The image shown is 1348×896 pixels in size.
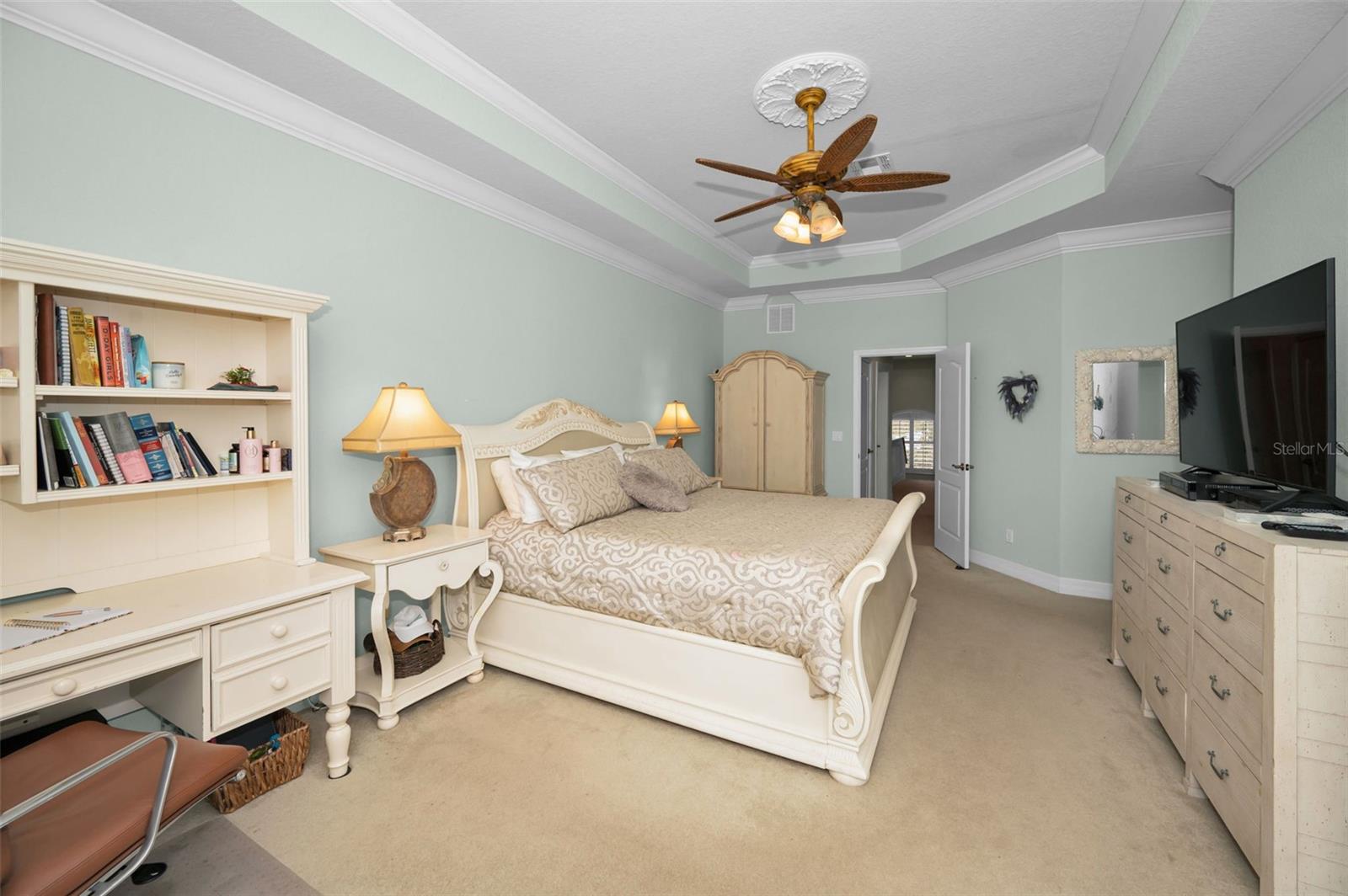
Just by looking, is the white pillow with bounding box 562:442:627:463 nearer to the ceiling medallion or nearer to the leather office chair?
the ceiling medallion

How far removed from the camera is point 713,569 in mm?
2418

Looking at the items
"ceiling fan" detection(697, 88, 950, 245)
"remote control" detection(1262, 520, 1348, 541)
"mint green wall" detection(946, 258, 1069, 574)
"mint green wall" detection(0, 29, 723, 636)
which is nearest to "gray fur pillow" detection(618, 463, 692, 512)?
"mint green wall" detection(0, 29, 723, 636)

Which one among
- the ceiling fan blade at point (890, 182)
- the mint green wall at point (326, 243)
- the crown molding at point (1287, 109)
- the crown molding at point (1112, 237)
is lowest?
the mint green wall at point (326, 243)

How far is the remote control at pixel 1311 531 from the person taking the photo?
5.01 ft

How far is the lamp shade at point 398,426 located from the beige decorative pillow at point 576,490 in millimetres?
581

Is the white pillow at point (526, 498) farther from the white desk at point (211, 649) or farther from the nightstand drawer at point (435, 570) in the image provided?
the white desk at point (211, 649)

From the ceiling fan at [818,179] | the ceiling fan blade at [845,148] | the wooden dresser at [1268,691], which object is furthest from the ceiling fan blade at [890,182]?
the wooden dresser at [1268,691]

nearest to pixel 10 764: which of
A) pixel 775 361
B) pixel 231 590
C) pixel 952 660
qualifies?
pixel 231 590

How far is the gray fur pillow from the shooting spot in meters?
3.43

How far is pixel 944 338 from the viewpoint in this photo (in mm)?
5523

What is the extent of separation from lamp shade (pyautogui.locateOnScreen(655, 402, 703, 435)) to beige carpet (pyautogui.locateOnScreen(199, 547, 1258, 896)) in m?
2.47

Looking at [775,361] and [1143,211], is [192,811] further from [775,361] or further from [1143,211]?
[1143,211]

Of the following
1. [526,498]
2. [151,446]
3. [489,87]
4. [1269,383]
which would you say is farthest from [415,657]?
[1269,383]

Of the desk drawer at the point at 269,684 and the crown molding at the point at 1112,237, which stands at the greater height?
the crown molding at the point at 1112,237
